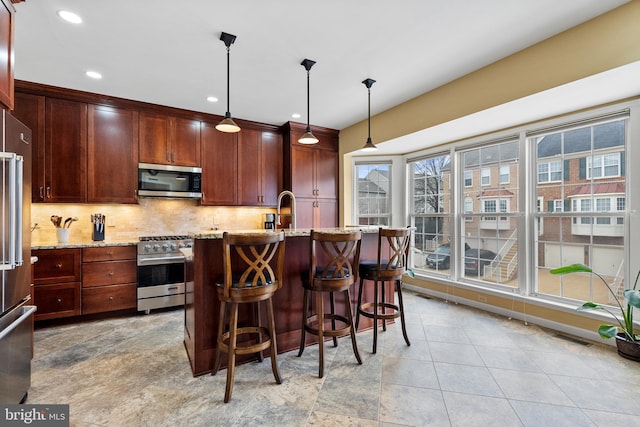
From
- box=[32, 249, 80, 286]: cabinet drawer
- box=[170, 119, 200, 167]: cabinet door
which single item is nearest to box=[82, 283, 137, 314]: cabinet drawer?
box=[32, 249, 80, 286]: cabinet drawer

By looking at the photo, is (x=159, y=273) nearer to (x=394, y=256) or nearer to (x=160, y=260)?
(x=160, y=260)

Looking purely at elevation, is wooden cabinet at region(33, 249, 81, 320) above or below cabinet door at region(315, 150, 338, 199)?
below

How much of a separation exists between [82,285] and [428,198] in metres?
4.64

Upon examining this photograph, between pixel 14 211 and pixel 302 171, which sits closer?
pixel 14 211

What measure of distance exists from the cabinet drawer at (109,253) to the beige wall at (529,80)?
3.53 meters

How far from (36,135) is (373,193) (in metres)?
4.47

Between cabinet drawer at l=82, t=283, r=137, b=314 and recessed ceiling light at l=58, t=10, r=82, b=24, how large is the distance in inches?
104

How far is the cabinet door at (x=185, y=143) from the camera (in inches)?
161

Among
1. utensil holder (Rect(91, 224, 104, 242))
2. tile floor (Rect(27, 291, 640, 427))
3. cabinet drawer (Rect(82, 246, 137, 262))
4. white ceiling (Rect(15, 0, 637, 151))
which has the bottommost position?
tile floor (Rect(27, 291, 640, 427))

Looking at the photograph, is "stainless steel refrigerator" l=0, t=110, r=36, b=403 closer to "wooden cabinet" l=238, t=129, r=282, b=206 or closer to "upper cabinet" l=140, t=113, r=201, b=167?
"upper cabinet" l=140, t=113, r=201, b=167

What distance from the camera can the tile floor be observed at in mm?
1756

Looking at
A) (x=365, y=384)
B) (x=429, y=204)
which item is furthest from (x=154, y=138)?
(x=429, y=204)

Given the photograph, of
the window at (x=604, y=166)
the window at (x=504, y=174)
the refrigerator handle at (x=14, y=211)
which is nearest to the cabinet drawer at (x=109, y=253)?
the refrigerator handle at (x=14, y=211)

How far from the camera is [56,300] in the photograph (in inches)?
126
